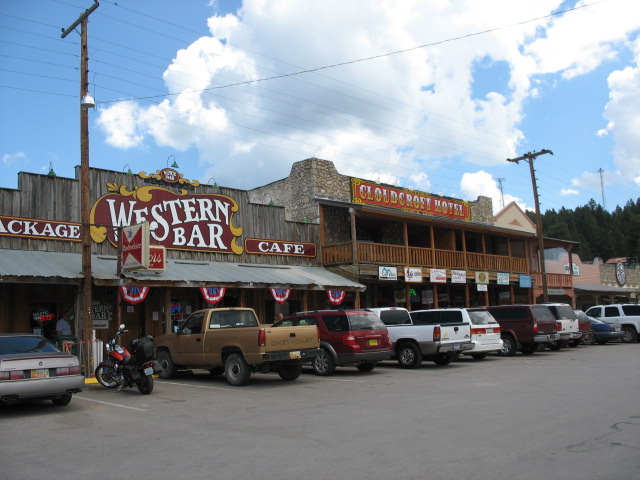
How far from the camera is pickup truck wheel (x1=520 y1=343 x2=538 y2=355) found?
21.1 meters

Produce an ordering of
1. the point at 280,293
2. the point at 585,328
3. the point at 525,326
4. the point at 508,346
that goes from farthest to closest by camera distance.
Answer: the point at 585,328
the point at 508,346
the point at 280,293
the point at 525,326

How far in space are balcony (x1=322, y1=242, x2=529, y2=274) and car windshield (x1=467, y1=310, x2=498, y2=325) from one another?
693cm

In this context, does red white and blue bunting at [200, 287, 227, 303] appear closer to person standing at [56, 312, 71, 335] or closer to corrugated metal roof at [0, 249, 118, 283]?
corrugated metal roof at [0, 249, 118, 283]

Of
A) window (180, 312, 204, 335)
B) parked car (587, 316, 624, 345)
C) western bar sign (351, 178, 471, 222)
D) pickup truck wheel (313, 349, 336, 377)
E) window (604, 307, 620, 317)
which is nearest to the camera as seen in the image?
window (180, 312, 204, 335)

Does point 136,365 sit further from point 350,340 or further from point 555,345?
point 555,345

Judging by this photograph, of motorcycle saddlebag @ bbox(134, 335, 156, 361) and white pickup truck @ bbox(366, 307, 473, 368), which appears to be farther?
white pickup truck @ bbox(366, 307, 473, 368)

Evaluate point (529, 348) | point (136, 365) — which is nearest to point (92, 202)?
point (136, 365)

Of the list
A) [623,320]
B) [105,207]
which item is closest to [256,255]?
[105,207]

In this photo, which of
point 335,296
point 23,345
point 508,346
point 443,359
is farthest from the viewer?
point 335,296

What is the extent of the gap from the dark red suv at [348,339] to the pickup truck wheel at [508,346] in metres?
7.16

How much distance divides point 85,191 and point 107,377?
16.0 ft

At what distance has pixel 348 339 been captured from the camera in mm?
15016

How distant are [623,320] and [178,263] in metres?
20.0

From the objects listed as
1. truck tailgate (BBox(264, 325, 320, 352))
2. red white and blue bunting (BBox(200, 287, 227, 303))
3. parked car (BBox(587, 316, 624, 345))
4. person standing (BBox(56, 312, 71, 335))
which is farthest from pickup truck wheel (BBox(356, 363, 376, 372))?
parked car (BBox(587, 316, 624, 345))
